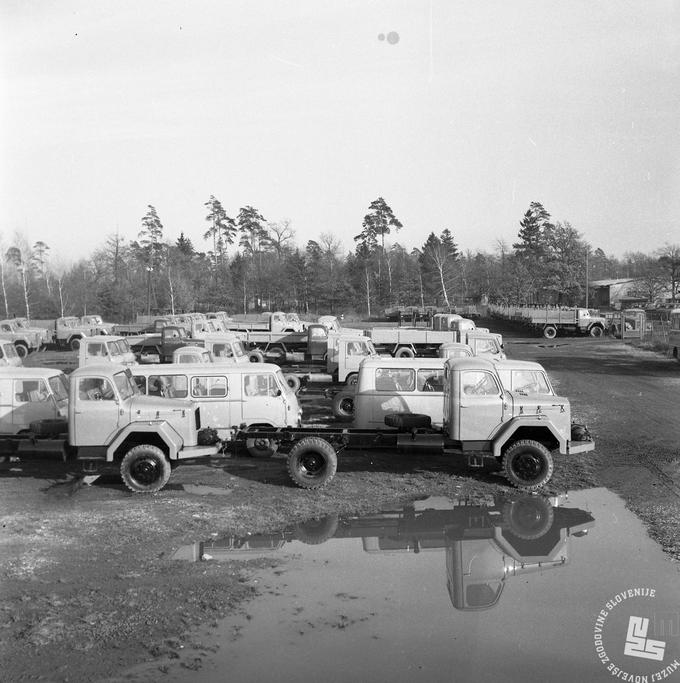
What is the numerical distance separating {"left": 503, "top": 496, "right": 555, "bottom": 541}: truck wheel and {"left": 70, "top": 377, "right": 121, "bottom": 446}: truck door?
617cm

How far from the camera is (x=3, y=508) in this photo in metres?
10.3

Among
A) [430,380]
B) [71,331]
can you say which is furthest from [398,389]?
[71,331]

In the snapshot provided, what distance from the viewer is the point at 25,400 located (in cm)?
1322

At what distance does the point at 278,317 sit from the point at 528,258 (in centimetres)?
4281

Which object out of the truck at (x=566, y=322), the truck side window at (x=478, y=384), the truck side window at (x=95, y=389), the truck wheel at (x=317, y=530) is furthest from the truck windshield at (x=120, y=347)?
the truck at (x=566, y=322)

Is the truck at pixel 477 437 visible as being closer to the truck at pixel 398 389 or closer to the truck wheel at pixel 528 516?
the truck wheel at pixel 528 516

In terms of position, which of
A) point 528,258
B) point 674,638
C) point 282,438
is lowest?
point 674,638

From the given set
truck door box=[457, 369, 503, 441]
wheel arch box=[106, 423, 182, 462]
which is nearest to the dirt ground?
wheel arch box=[106, 423, 182, 462]

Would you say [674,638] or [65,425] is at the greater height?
[65,425]

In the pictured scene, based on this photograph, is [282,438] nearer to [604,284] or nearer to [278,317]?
[278,317]

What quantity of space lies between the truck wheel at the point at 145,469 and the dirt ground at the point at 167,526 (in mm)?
207

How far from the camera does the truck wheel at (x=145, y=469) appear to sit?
36.1 feet

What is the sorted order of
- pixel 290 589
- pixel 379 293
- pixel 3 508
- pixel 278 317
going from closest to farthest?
1. pixel 290 589
2. pixel 3 508
3. pixel 278 317
4. pixel 379 293

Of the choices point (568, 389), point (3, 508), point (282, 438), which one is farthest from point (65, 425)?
point (568, 389)
